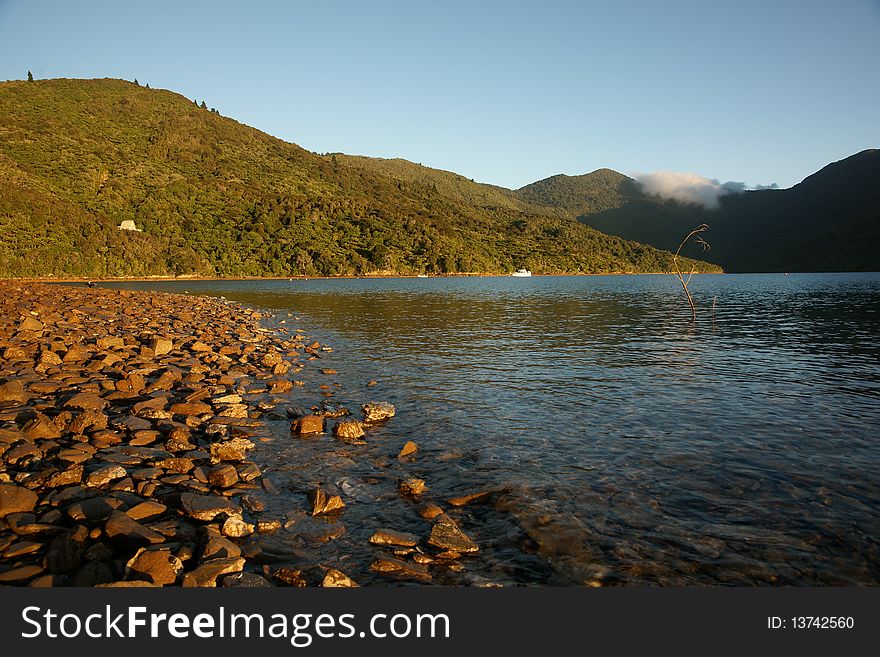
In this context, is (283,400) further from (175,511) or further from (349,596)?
(349,596)

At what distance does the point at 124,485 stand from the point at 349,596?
5766mm

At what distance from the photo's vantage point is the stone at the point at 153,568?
5844 mm

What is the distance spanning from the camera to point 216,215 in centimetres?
18212

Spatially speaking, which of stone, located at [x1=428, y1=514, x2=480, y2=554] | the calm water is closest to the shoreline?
the calm water

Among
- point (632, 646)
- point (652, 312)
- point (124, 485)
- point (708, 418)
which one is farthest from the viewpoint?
point (652, 312)

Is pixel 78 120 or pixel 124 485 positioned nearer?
pixel 124 485

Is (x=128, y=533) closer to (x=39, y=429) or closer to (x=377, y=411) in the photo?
(x=39, y=429)

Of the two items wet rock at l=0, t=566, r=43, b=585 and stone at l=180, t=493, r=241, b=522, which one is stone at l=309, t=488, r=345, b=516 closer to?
stone at l=180, t=493, r=241, b=522

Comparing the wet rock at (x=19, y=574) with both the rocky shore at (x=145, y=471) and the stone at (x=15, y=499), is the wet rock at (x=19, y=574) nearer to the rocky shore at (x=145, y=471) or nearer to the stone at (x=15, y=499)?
the rocky shore at (x=145, y=471)

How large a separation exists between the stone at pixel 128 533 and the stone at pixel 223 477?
2.43m

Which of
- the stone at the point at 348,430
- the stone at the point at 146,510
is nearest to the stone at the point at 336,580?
the stone at the point at 146,510

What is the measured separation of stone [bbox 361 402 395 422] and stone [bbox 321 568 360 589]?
8.36 m

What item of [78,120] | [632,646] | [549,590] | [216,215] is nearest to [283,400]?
[549,590]

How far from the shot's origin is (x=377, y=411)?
50.2ft
